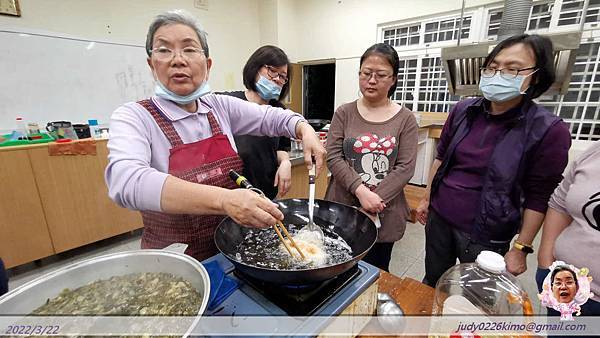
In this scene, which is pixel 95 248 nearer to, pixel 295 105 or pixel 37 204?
pixel 37 204

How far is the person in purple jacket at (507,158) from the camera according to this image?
109cm

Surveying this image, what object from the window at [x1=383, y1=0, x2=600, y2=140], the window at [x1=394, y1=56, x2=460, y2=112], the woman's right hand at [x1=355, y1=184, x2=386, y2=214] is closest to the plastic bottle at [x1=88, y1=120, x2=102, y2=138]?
the woman's right hand at [x1=355, y1=184, x2=386, y2=214]

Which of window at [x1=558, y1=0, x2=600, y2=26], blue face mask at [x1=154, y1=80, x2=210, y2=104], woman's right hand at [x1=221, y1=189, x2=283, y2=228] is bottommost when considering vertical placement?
woman's right hand at [x1=221, y1=189, x2=283, y2=228]

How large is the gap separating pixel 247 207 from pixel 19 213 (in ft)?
8.88

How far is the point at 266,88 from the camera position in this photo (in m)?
1.56

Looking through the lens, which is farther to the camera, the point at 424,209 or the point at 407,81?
the point at 407,81

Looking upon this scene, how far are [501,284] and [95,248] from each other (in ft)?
11.0

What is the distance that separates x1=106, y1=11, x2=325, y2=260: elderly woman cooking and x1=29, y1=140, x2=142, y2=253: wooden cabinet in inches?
82.1

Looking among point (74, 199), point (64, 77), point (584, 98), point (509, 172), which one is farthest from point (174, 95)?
point (584, 98)

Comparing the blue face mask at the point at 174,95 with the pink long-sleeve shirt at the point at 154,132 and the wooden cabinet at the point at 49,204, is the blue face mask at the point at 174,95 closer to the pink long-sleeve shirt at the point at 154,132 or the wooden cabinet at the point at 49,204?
the pink long-sleeve shirt at the point at 154,132

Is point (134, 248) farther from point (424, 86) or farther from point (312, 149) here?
point (424, 86)

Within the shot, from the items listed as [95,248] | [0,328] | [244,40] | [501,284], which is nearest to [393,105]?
[501,284]

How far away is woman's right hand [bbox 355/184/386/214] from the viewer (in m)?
1.32

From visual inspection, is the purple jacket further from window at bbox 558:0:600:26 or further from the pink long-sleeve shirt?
window at bbox 558:0:600:26
